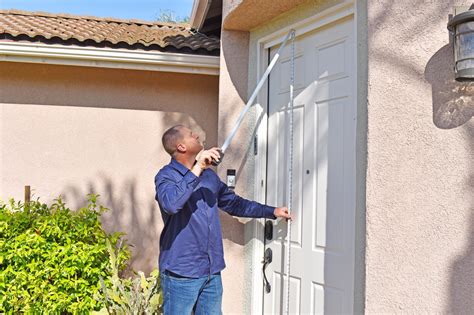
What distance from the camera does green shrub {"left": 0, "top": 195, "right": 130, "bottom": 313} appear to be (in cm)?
471

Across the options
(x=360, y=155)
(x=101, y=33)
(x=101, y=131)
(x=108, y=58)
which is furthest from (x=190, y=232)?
(x=101, y=33)

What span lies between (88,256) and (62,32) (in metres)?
2.50

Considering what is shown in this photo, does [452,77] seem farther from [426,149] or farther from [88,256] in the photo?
[88,256]

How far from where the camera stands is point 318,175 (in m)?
3.91

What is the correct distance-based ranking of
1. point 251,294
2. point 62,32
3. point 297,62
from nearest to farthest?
point 297,62, point 251,294, point 62,32

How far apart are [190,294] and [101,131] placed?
261cm

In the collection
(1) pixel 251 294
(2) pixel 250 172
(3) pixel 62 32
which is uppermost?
(3) pixel 62 32

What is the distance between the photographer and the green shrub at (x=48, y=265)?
4.71 meters

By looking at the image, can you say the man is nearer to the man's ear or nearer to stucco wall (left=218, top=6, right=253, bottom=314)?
the man's ear

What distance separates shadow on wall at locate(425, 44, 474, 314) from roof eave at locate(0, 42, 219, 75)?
123 inches

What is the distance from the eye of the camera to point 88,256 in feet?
15.9

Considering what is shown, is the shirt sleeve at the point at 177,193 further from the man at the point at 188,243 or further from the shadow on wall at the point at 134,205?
the shadow on wall at the point at 134,205

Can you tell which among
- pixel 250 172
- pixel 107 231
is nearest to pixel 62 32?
pixel 107 231

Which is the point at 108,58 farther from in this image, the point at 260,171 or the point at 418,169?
the point at 418,169
